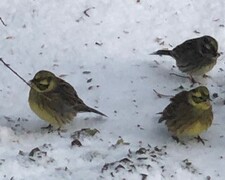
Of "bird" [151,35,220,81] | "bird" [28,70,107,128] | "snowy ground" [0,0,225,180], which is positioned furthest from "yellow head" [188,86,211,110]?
"bird" [151,35,220,81]

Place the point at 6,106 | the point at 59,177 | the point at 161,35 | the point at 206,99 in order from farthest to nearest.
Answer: the point at 161,35 < the point at 6,106 < the point at 206,99 < the point at 59,177

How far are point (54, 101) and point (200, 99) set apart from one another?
1.27 m

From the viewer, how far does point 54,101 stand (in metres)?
6.97

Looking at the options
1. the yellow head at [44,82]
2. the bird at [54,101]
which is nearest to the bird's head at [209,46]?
the bird at [54,101]

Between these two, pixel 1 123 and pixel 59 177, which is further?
pixel 1 123

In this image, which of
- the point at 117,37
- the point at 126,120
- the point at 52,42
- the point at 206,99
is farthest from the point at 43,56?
the point at 206,99

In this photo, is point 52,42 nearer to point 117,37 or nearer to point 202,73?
point 117,37

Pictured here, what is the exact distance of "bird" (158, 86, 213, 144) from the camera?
22.1 feet

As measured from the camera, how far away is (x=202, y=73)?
7.95 metres

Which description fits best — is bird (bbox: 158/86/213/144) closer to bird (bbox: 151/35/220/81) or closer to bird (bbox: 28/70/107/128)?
bird (bbox: 28/70/107/128)

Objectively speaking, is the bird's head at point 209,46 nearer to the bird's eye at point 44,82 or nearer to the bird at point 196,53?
the bird at point 196,53

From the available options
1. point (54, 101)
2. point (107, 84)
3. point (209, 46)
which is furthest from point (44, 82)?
point (209, 46)

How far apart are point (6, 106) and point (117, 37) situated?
5.44 feet

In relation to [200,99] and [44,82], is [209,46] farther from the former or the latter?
[44,82]
